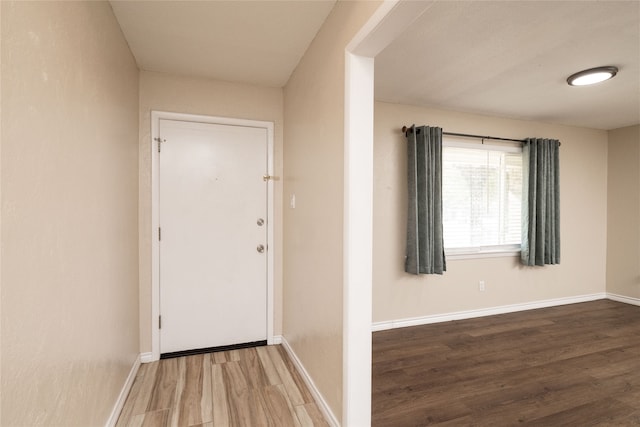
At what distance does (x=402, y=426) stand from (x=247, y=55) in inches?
106

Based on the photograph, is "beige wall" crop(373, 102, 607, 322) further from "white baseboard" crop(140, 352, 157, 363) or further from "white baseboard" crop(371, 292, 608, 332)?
"white baseboard" crop(140, 352, 157, 363)

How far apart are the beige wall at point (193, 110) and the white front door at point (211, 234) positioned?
0.10 m

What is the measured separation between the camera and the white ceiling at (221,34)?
5.81 feet

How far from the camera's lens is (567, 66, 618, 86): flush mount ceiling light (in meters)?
2.42

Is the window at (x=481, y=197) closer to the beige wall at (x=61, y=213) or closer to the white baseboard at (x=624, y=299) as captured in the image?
the white baseboard at (x=624, y=299)

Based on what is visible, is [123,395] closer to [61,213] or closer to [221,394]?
[221,394]

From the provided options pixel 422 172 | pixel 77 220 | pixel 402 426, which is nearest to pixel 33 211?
pixel 77 220

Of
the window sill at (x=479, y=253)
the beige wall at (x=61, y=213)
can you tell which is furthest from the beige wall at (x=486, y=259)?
the beige wall at (x=61, y=213)

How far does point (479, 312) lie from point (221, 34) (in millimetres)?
3836

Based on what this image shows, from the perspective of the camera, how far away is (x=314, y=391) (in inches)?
79.4

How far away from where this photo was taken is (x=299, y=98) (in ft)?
7.74

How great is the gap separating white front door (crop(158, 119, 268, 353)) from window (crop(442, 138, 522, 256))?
6.98 ft

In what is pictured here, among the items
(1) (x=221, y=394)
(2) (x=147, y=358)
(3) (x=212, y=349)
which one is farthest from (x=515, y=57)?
(2) (x=147, y=358)

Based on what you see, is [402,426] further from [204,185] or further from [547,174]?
[547,174]
